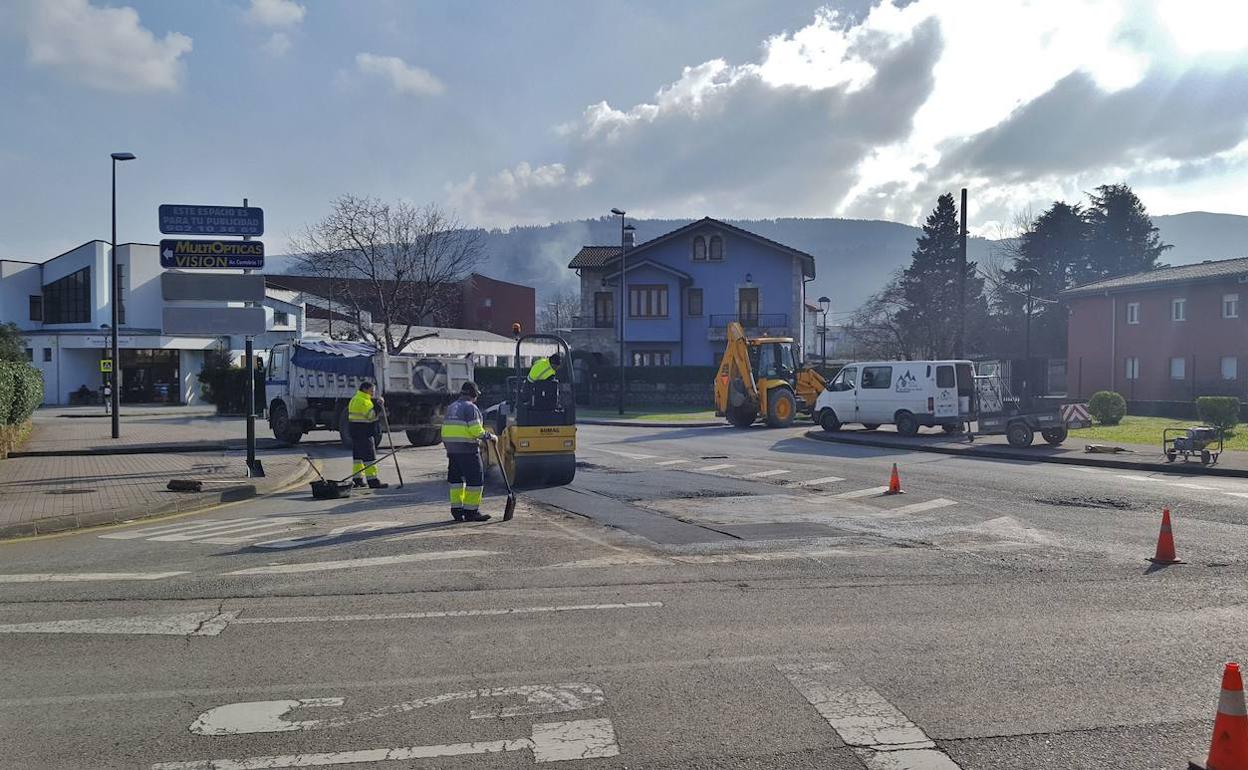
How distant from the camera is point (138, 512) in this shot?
11859 mm

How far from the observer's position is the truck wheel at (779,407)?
30.4 meters

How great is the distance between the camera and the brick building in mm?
39562

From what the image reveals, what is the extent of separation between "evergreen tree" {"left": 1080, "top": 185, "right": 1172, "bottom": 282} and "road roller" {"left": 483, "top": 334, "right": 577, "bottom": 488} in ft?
208

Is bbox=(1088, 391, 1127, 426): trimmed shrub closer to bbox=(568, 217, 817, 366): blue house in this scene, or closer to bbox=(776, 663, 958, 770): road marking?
bbox=(568, 217, 817, 366): blue house

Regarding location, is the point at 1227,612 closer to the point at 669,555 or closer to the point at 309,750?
the point at 669,555

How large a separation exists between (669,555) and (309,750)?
5.37 meters

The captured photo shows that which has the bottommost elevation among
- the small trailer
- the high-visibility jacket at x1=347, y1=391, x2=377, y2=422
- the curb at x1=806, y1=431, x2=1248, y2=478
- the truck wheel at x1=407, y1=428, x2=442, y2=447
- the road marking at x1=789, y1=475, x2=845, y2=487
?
the road marking at x1=789, y1=475, x2=845, y2=487

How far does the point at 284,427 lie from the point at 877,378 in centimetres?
1629

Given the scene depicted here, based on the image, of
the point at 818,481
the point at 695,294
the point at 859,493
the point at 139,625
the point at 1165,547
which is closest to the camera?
the point at 139,625

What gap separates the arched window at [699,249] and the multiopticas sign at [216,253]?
40.3m

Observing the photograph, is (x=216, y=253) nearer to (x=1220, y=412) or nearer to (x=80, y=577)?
(x=80, y=577)

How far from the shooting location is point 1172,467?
17.5 m

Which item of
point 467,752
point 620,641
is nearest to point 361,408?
point 620,641

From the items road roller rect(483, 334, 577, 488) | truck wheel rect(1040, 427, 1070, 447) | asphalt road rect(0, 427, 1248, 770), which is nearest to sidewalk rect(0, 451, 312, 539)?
asphalt road rect(0, 427, 1248, 770)
